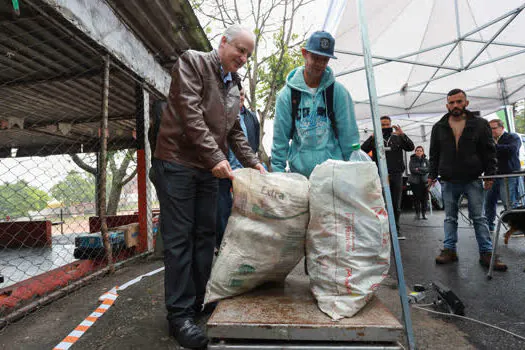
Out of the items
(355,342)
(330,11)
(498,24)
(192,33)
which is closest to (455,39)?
(498,24)

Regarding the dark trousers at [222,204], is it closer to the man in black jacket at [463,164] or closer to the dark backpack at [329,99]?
the dark backpack at [329,99]

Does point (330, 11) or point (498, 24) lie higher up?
point (330, 11)

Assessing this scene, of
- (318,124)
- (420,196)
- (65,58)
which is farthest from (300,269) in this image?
(420,196)

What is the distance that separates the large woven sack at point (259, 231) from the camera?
1.35 metres

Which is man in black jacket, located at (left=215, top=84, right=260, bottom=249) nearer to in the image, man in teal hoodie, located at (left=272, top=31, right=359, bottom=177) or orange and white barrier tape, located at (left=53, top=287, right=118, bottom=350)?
man in teal hoodie, located at (left=272, top=31, right=359, bottom=177)

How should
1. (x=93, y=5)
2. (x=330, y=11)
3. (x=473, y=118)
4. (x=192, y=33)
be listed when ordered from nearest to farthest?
1. (x=93, y=5)
2. (x=473, y=118)
3. (x=192, y=33)
4. (x=330, y=11)

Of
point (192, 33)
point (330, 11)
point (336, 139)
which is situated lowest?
point (336, 139)

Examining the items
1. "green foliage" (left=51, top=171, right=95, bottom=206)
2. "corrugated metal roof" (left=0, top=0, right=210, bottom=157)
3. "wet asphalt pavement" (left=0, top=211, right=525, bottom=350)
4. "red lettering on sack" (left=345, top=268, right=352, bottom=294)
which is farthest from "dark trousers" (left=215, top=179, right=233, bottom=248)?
"green foliage" (left=51, top=171, right=95, bottom=206)

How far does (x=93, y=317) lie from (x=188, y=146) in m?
1.43

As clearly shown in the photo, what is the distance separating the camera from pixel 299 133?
213 cm

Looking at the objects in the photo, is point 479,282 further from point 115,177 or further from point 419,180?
point 115,177

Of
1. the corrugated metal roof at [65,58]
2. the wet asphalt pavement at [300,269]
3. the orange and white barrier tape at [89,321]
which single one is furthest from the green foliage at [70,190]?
Answer: the orange and white barrier tape at [89,321]

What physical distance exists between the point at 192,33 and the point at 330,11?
95.7 inches

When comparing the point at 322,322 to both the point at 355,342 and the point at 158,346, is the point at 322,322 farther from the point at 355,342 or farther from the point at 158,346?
the point at 158,346
